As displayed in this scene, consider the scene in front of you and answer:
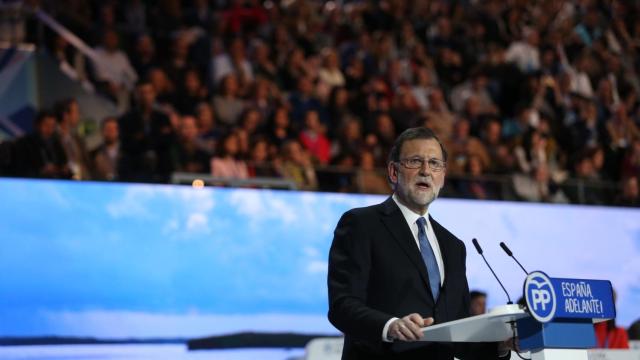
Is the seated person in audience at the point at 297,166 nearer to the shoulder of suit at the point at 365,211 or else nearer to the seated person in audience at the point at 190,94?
the seated person in audience at the point at 190,94

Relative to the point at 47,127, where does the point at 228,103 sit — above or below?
above

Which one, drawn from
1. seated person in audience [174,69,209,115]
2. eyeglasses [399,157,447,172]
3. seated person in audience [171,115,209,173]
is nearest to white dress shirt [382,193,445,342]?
eyeglasses [399,157,447,172]

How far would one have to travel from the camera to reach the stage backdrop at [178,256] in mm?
5203

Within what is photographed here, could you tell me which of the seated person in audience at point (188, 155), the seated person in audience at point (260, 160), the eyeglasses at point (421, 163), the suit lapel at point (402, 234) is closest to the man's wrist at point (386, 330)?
the suit lapel at point (402, 234)

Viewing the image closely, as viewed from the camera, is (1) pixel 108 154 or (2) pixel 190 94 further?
(2) pixel 190 94

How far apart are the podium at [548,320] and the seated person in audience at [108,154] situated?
11.8 feet

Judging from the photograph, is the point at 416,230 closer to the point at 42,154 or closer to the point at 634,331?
the point at 42,154

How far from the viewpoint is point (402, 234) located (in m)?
2.52

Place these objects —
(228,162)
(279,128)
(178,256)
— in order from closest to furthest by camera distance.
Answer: (178,256) → (228,162) → (279,128)

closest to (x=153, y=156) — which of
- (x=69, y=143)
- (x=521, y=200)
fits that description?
(x=69, y=143)

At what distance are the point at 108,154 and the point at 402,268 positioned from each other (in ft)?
11.9

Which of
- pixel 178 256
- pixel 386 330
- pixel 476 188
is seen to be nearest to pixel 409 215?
pixel 386 330

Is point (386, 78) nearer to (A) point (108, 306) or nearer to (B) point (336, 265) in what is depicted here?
(A) point (108, 306)

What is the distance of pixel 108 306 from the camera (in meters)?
5.34
